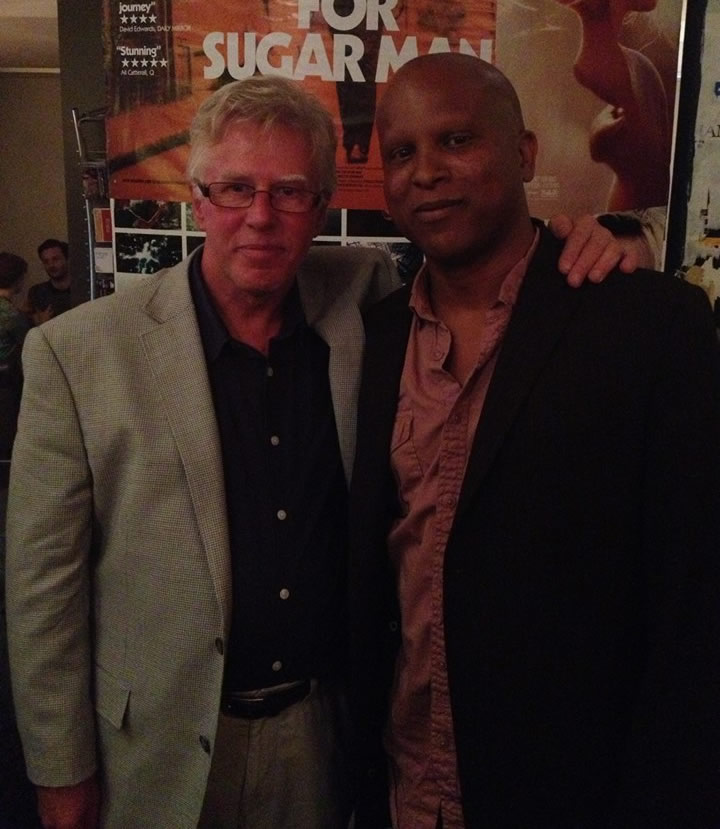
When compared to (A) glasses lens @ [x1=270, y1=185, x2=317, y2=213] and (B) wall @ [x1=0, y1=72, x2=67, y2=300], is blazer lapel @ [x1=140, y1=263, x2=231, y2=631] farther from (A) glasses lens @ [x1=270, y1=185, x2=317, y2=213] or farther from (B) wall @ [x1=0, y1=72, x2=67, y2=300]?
(B) wall @ [x1=0, y1=72, x2=67, y2=300]

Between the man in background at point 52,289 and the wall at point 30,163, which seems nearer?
the man in background at point 52,289

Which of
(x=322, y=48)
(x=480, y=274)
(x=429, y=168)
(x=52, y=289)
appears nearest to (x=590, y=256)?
(x=480, y=274)

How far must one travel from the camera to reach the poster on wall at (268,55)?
7.07 feet

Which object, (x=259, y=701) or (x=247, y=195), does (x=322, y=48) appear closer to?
(x=247, y=195)

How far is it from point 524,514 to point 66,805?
3.23 ft

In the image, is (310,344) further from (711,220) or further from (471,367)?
(711,220)

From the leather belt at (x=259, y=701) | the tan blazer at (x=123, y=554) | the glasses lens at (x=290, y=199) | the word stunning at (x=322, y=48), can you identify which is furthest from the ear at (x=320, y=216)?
the word stunning at (x=322, y=48)

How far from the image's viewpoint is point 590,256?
3.99 feet

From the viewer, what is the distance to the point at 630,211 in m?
2.26

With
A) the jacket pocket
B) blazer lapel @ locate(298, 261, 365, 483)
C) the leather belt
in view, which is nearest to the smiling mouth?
blazer lapel @ locate(298, 261, 365, 483)

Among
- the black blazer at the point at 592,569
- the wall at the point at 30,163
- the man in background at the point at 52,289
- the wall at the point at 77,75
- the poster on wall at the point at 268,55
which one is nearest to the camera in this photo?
the black blazer at the point at 592,569

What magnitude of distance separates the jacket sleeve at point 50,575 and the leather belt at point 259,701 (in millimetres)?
261

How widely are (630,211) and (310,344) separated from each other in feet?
4.38

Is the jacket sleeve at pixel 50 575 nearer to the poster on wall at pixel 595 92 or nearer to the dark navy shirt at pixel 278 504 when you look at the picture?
the dark navy shirt at pixel 278 504
